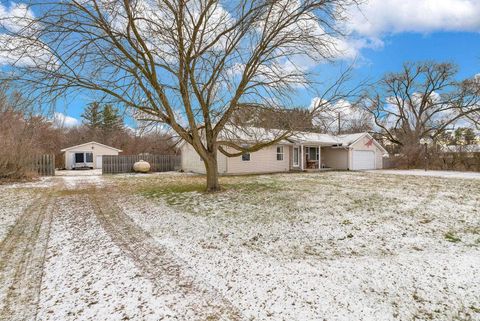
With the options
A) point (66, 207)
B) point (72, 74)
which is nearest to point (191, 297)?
point (66, 207)

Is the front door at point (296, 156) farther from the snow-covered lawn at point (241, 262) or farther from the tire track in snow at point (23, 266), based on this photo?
the tire track in snow at point (23, 266)

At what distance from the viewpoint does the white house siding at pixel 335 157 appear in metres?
21.8

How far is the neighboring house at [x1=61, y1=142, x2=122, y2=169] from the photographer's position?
82.6 feet

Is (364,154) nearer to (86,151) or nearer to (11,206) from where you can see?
(11,206)

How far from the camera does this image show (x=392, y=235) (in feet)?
15.4

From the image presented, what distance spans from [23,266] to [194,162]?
16060 mm

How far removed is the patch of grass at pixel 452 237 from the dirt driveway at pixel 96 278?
4.23 m

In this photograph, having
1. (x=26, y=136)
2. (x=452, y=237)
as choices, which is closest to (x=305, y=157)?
(x=452, y=237)

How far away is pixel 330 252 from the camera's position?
3961 millimetres

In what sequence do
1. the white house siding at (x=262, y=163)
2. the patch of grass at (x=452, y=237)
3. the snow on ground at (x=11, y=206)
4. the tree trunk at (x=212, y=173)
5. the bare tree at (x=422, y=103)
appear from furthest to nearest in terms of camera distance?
the bare tree at (x=422, y=103) → the white house siding at (x=262, y=163) → the tree trunk at (x=212, y=173) → the snow on ground at (x=11, y=206) → the patch of grass at (x=452, y=237)

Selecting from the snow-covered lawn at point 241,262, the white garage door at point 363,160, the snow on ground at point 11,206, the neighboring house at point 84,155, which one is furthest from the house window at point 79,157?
the white garage door at point 363,160

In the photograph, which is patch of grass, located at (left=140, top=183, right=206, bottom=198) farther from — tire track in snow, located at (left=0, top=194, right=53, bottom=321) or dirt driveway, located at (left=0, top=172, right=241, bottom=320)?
dirt driveway, located at (left=0, top=172, right=241, bottom=320)

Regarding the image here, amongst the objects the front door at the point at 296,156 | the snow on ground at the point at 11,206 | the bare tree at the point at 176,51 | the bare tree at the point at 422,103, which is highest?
the bare tree at the point at 422,103

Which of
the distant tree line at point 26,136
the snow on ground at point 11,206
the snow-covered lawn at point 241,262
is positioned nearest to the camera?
the snow-covered lawn at point 241,262
